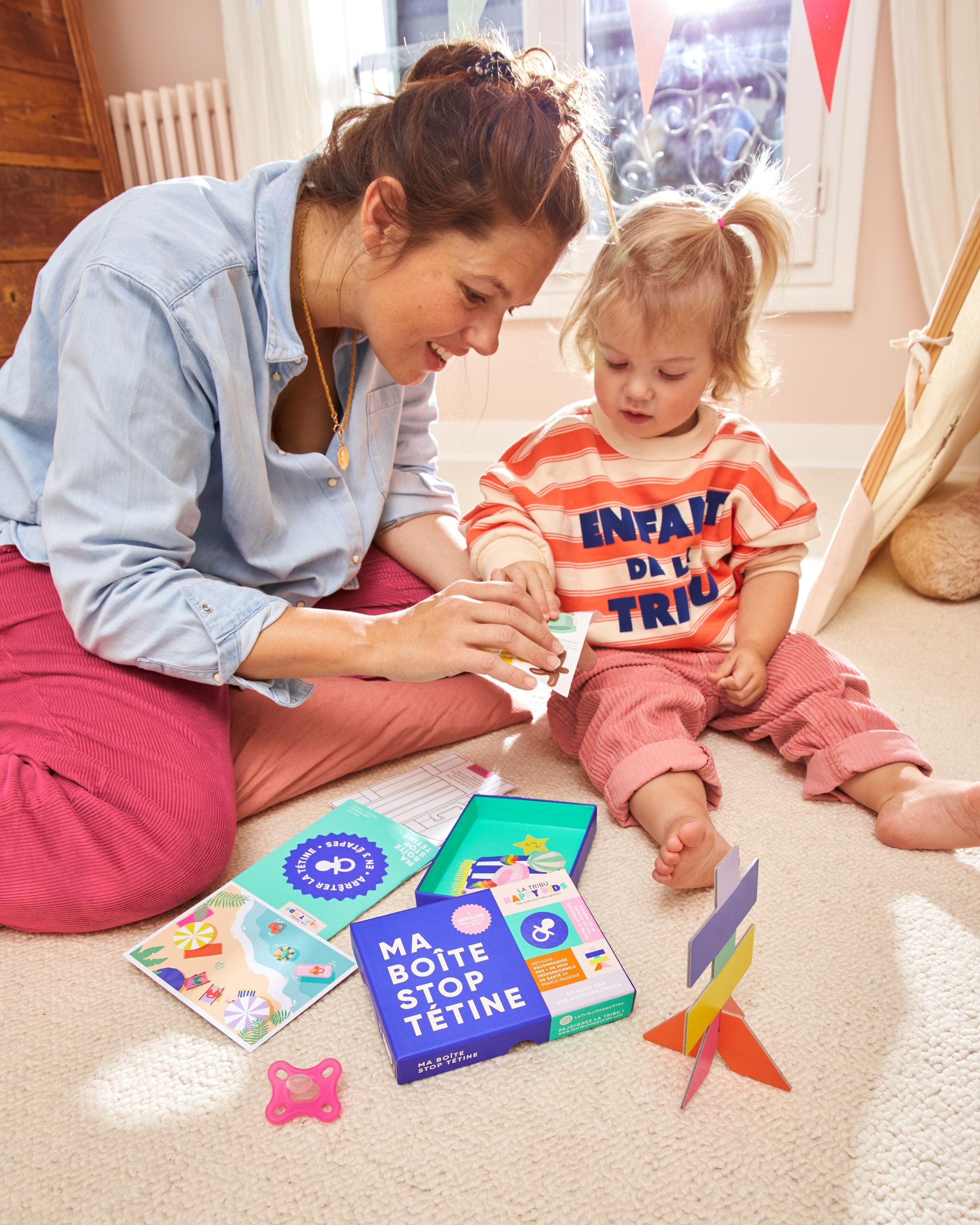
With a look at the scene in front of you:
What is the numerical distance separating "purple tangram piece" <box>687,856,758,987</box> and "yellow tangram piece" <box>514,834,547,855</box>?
1.00 feet

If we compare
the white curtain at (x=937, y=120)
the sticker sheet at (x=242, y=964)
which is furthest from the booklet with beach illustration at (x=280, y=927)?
the white curtain at (x=937, y=120)

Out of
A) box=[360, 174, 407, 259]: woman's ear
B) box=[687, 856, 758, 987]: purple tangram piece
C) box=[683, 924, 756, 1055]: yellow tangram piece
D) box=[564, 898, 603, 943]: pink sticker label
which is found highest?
box=[360, 174, 407, 259]: woman's ear

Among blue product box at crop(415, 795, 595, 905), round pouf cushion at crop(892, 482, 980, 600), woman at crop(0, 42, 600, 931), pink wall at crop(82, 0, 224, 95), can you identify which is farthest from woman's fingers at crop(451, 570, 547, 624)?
pink wall at crop(82, 0, 224, 95)

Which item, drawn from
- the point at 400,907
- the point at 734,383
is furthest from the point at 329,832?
the point at 734,383

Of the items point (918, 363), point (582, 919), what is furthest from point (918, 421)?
point (582, 919)

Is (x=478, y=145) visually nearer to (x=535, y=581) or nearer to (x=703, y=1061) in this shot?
(x=535, y=581)

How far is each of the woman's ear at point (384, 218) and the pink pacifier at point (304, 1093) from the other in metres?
0.75

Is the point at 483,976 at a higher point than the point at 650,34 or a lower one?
lower

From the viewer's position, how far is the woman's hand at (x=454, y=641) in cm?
88

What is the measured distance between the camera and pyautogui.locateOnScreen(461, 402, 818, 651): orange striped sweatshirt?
1177mm

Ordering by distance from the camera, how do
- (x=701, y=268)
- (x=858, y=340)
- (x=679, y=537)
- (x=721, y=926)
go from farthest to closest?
(x=858, y=340), (x=679, y=537), (x=701, y=268), (x=721, y=926)

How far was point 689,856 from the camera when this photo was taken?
0.87 m

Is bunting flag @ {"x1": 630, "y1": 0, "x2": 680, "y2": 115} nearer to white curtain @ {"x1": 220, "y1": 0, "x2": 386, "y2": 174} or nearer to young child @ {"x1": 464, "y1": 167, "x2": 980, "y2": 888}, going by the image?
white curtain @ {"x1": 220, "y1": 0, "x2": 386, "y2": 174}

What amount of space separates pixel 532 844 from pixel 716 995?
320 millimetres
